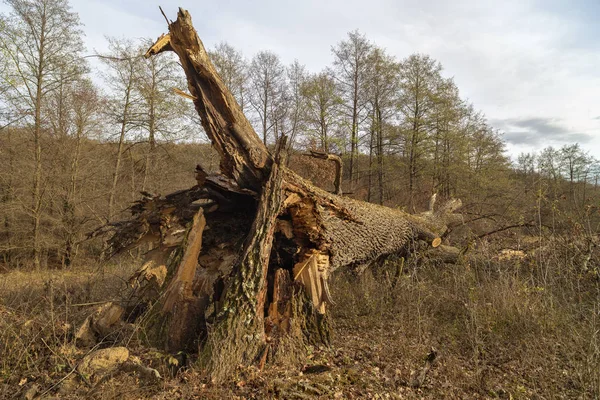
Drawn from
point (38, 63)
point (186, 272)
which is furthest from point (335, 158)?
point (38, 63)

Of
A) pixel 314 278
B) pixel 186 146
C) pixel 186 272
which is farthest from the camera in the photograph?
pixel 186 146

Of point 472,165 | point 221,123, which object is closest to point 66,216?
point 221,123

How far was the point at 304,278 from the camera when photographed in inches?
175

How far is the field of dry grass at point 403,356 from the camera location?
2.88 m

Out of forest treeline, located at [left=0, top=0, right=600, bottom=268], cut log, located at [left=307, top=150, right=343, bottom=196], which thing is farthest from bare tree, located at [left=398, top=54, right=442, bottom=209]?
cut log, located at [left=307, top=150, right=343, bottom=196]

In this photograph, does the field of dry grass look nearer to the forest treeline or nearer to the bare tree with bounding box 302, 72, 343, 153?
the forest treeline

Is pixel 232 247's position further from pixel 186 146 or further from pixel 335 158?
pixel 186 146

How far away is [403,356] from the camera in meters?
3.74

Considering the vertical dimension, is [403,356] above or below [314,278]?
below

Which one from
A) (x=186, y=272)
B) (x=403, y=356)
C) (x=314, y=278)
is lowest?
(x=403, y=356)

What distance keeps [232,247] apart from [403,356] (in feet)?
8.81

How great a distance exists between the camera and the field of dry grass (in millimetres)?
2885

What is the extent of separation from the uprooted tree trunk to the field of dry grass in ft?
1.03

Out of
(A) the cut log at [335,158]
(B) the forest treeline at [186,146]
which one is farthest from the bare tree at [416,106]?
(A) the cut log at [335,158]
